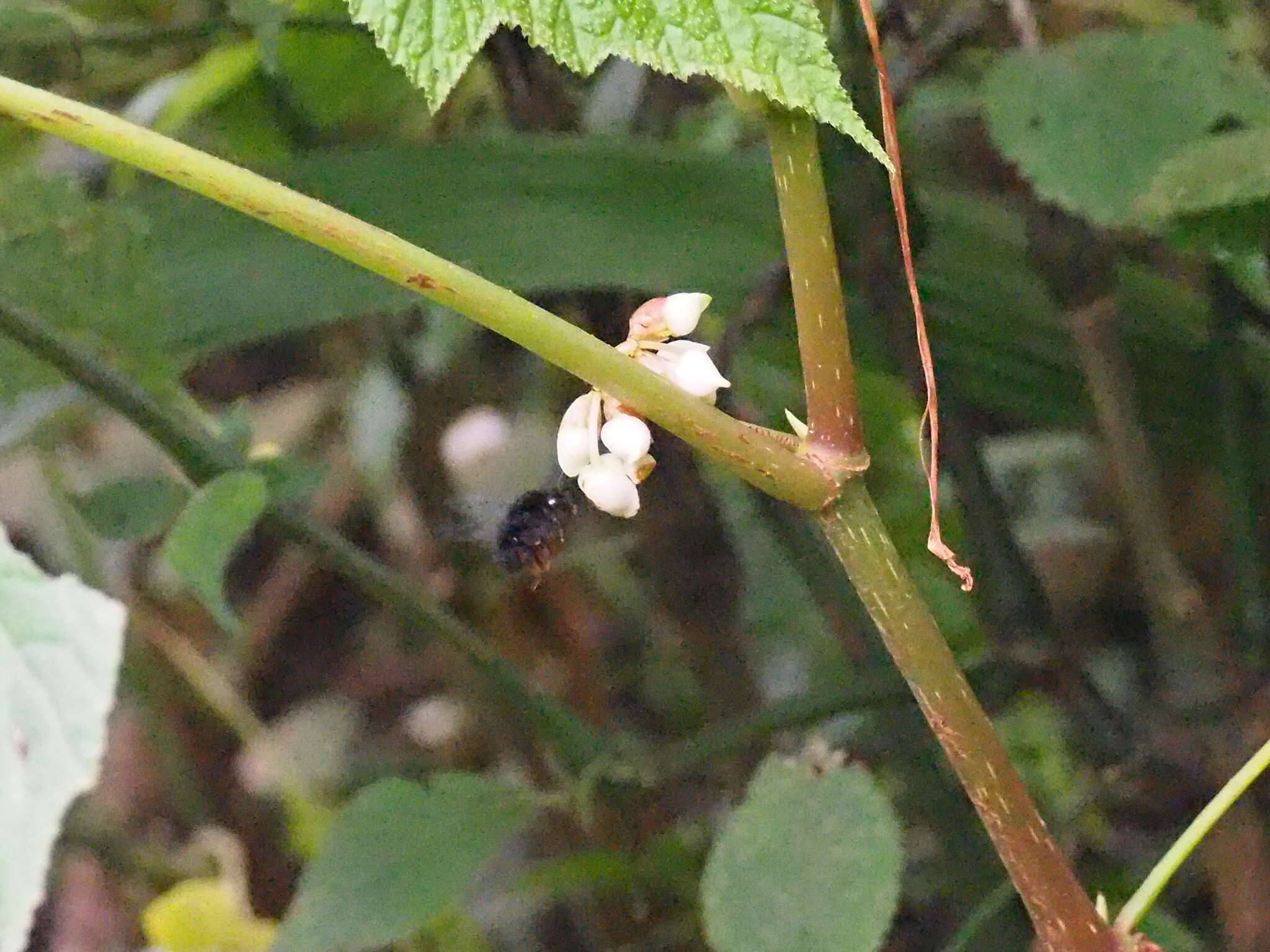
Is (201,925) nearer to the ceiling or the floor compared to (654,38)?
nearer to the floor

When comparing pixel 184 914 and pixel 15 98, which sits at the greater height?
pixel 15 98

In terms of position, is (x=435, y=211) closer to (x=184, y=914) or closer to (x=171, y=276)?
(x=171, y=276)

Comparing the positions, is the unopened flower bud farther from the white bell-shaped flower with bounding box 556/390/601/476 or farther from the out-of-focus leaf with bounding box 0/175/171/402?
the out-of-focus leaf with bounding box 0/175/171/402

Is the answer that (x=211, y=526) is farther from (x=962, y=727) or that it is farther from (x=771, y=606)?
(x=771, y=606)

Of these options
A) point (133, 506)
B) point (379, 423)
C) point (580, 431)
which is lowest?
point (379, 423)

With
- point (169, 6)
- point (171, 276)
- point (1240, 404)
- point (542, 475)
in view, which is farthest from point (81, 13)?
point (1240, 404)

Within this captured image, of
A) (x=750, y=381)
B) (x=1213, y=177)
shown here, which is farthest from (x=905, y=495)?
(x=1213, y=177)

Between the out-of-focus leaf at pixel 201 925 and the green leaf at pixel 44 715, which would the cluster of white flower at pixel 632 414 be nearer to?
the green leaf at pixel 44 715

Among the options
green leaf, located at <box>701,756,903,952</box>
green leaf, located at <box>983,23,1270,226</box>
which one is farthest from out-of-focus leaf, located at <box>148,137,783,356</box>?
green leaf, located at <box>701,756,903,952</box>
